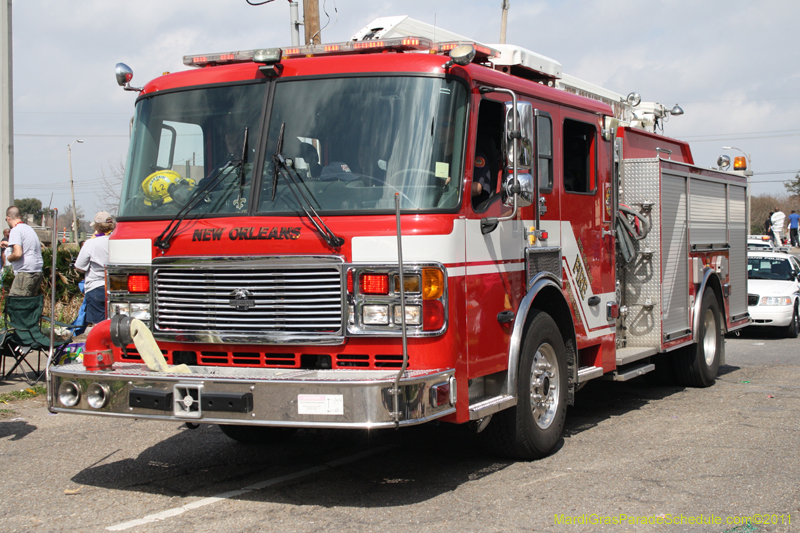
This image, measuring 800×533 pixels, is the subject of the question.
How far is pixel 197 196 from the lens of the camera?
565 cm

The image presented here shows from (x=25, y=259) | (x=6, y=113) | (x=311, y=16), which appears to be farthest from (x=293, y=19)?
(x=25, y=259)

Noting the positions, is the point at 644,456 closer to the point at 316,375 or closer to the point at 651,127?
the point at 316,375

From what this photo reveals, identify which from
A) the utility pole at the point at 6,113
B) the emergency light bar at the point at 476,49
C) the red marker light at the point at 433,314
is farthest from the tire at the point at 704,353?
the utility pole at the point at 6,113

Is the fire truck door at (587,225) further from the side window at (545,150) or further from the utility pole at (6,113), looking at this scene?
the utility pole at (6,113)

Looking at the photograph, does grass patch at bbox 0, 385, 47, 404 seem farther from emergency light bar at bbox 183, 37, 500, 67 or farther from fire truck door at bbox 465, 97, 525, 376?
fire truck door at bbox 465, 97, 525, 376

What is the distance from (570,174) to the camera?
22.8 feet

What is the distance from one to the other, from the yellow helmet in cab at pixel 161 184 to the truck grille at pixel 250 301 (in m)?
0.56

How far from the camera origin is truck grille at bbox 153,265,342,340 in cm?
512

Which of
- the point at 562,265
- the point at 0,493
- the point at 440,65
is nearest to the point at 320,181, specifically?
the point at 440,65

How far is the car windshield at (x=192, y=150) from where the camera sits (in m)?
5.58

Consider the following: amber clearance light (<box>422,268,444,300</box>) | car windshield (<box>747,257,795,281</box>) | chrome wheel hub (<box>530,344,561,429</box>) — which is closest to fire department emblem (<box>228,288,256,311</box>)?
amber clearance light (<box>422,268,444,300</box>)

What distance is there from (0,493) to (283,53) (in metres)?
3.46

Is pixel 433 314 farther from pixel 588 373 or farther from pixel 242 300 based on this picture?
pixel 588 373

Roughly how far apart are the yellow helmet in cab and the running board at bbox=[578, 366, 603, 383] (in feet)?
11.0
